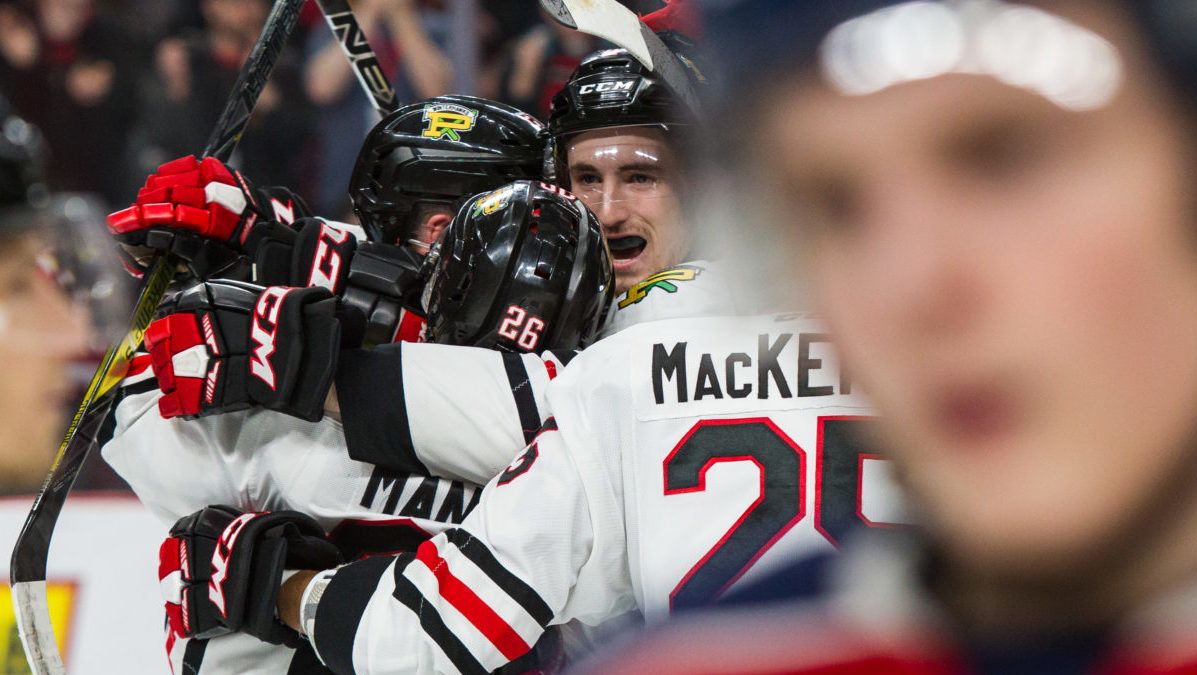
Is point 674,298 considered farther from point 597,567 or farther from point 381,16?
point 381,16

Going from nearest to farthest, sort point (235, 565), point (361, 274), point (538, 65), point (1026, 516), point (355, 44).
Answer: point (1026, 516), point (235, 565), point (361, 274), point (355, 44), point (538, 65)

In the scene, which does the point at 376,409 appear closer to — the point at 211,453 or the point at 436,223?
the point at 211,453

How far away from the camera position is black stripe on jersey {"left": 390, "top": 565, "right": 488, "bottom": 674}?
45.4 inches

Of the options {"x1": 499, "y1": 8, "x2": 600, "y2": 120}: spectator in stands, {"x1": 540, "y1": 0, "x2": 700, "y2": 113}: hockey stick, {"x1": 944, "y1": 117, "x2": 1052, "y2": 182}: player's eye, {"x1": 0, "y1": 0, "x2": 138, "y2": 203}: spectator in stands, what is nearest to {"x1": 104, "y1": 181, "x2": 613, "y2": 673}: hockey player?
{"x1": 540, "y1": 0, "x2": 700, "y2": 113}: hockey stick

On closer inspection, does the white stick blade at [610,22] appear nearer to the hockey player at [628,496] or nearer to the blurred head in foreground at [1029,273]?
the hockey player at [628,496]

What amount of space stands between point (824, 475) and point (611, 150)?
988mm

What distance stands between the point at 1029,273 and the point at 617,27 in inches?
31.2

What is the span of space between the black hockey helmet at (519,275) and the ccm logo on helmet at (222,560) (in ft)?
1.03

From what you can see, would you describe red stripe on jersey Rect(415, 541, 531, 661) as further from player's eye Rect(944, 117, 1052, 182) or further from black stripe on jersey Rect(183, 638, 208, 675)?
player's eye Rect(944, 117, 1052, 182)

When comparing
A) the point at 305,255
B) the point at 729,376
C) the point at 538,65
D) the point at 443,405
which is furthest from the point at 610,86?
the point at 538,65

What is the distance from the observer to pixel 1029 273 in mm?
271

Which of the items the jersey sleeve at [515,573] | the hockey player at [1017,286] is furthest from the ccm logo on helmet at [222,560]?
the hockey player at [1017,286]

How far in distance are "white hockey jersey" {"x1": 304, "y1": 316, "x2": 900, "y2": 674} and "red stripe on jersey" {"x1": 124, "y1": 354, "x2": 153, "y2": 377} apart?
27.1 inches

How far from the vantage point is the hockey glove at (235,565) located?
1351 millimetres
